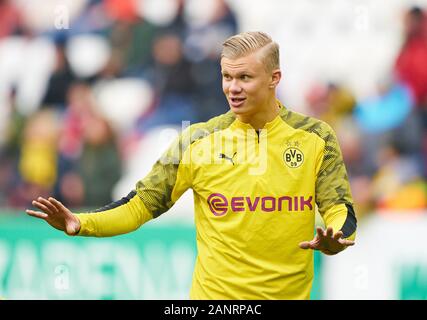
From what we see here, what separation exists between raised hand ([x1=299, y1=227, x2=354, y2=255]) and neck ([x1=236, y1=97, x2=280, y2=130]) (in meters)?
0.86

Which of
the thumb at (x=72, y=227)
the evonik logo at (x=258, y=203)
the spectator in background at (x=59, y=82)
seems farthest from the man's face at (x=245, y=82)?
the spectator in background at (x=59, y=82)

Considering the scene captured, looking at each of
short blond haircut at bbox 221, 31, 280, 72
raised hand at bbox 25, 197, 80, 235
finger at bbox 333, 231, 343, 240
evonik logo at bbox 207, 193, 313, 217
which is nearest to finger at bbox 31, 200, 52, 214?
raised hand at bbox 25, 197, 80, 235

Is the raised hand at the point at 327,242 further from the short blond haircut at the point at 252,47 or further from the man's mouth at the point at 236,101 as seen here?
the short blond haircut at the point at 252,47

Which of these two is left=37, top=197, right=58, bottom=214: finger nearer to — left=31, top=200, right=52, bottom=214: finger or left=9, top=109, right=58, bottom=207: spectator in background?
left=31, top=200, right=52, bottom=214: finger

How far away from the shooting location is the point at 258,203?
5.70 m

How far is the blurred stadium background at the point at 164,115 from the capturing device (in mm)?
9406

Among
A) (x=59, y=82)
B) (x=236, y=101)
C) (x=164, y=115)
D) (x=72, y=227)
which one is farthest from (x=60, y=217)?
(x=59, y=82)

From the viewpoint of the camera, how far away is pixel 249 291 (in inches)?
224

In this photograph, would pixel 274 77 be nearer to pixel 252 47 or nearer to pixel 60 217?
pixel 252 47

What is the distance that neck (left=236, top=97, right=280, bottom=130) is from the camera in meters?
5.85

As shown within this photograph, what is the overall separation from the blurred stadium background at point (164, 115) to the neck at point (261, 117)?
370 cm
